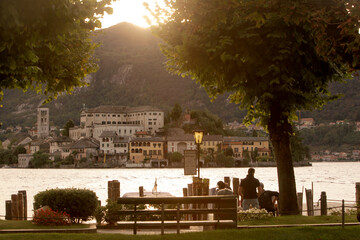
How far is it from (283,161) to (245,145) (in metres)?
168

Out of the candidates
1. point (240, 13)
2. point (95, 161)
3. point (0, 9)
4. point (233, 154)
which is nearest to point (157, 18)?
point (240, 13)

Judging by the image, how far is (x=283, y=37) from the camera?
17.3m

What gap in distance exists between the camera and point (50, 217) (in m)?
17.3

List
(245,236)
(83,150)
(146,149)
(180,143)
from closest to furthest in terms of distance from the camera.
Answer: (245,236)
(180,143)
(146,149)
(83,150)

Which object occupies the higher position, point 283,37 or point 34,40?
point 283,37

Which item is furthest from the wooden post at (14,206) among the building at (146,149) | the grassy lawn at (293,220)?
the building at (146,149)

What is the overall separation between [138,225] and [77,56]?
645 cm

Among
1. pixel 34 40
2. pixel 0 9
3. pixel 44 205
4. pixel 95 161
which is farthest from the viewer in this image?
pixel 95 161

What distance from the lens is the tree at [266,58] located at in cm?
1705

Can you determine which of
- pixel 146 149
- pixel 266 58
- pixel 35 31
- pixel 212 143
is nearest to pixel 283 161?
pixel 266 58

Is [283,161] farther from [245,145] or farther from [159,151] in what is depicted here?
[245,145]

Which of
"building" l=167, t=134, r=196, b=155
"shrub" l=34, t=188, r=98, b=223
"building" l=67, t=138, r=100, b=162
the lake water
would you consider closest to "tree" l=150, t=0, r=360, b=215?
"shrub" l=34, t=188, r=98, b=223

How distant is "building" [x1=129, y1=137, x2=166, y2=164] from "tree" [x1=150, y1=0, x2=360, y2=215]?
16223cm

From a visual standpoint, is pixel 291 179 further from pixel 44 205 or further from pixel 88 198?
pixel 44 205
